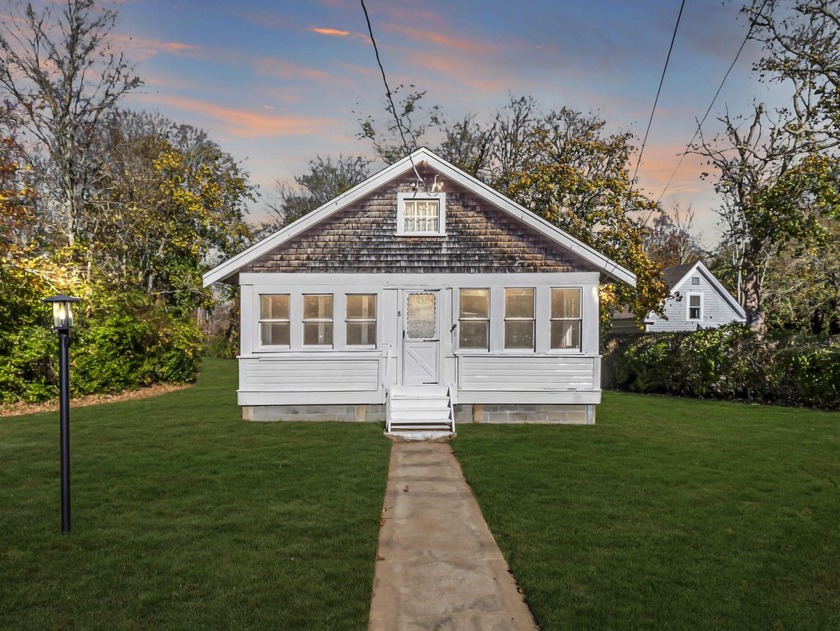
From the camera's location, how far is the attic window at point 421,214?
13.2 m

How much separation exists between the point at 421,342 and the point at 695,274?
1153 inches

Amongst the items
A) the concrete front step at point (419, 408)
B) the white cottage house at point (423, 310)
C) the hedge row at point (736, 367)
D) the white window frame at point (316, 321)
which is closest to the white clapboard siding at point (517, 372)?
the white cottage house at point (423, 310)

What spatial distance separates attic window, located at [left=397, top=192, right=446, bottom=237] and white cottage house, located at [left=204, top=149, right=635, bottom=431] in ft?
0.08

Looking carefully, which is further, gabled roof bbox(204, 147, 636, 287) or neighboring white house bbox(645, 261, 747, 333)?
neighboring white house bbox(645, 261, 747, 333)

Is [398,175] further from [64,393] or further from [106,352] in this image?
[106,352]

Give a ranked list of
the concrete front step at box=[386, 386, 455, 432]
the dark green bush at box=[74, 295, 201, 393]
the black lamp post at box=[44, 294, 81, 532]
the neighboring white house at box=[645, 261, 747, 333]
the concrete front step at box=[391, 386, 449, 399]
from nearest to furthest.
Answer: the black lamp post at box=[44, 294, 81, 532] < the concrete front step at box=[386, 386, 455, 432] < the concrete front step at box=[391, 386, 449, 399] < the dark green bush at box=[74, 295, 201, 393] < the neighboring white house at box=[645, 261, 747, 333]

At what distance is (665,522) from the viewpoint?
6.60 metres

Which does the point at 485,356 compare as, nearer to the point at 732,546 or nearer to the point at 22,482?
the point at 732,546

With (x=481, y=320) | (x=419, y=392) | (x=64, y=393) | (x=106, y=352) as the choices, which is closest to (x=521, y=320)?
(x=481, y=320)

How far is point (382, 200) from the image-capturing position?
1323 cm

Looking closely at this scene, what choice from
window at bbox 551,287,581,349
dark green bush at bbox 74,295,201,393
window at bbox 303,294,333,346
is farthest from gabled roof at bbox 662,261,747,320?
dark green bush at bbox 74,295,201,393

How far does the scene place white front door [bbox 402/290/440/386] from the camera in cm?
1315

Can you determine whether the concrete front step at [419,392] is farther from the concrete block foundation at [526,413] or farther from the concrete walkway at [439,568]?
the concrete walkway at [439,568]

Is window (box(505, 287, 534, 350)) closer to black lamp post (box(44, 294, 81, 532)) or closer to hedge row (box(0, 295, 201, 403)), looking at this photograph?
black lamp post (box(44, 294, 81, 532))
